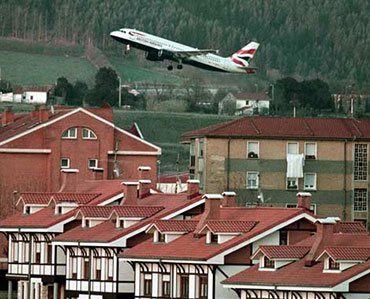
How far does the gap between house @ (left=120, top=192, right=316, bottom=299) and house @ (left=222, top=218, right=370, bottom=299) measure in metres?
1.23

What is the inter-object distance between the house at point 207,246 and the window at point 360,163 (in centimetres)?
4760

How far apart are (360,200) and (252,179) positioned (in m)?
5.07

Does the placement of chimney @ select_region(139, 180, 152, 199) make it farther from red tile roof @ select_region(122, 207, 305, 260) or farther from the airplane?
the airplane

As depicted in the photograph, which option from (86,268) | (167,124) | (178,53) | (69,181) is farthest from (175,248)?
(167,124)

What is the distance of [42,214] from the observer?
85.7m

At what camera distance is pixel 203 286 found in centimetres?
7069

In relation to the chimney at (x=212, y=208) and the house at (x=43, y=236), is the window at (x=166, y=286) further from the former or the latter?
the house at (x=43, y=236)

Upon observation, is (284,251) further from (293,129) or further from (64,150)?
(293,129)

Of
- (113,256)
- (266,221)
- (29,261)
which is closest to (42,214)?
(29,261)

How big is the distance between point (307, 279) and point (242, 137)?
57807 millimetres

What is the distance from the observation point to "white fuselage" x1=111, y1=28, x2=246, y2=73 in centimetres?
17625

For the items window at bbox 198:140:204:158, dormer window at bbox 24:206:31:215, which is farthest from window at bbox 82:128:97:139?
dormer window at bbox 24:206:31:215

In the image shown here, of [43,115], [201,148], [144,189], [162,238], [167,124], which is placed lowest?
[162,238]

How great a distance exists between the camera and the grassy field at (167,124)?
180 m
